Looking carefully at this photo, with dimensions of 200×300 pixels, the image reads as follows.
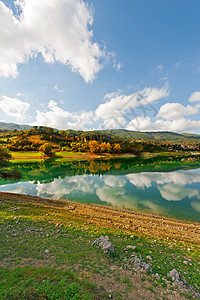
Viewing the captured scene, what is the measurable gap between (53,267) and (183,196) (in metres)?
28.1

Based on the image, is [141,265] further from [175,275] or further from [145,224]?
[145,224]

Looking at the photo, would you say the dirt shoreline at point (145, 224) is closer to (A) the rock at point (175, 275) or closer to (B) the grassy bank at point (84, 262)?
(B) the grassy bank at point (84, 262)


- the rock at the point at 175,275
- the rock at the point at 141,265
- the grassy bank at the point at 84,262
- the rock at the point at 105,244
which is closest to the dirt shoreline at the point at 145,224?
the grassy bank at the point at 84,262

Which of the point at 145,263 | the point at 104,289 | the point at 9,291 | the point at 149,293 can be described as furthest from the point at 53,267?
the point at 145,263

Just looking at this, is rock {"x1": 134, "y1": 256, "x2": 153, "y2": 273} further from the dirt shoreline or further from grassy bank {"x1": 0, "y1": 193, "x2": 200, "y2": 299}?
the dirt shoreline

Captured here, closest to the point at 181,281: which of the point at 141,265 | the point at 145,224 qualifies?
the point at 141,265

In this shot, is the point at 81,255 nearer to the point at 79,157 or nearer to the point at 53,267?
the point at 53,267

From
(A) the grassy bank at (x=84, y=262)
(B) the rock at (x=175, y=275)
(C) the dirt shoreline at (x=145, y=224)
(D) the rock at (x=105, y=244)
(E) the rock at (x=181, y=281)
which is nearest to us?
(A) the grassy bank at (x=84, y=262)

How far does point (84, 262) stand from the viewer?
6668mm

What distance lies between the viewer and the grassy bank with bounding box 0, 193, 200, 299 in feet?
16.1

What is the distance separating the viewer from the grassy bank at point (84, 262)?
4.91 meters

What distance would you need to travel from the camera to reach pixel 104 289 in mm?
5188

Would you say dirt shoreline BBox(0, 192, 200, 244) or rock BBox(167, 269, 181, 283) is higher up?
rock BBox(167, 269, 181, 283)

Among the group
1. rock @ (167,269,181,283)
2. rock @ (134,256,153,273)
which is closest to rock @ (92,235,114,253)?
rock @ (134,256,153,273)
